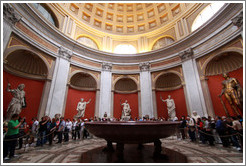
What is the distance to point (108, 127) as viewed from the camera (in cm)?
199

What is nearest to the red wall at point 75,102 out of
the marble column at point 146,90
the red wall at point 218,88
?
the marble column at point 146,90

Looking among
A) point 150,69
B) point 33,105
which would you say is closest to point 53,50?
point 33,105

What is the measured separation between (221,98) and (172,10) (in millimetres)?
10097

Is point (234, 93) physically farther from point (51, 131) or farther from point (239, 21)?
point (51, 131)

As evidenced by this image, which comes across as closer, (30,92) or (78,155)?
(78,155)

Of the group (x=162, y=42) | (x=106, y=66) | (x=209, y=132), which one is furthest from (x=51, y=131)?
(x=162, y=42)

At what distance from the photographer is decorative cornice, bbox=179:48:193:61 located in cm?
914

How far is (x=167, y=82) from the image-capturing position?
36.2 ft

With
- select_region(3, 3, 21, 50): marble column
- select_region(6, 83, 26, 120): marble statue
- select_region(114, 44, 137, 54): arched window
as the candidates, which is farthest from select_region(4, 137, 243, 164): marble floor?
select_region(114, 44, 137, 54): arched window

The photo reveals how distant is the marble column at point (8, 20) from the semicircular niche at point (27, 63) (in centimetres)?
121

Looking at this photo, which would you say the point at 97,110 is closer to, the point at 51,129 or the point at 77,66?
the point at 77,66

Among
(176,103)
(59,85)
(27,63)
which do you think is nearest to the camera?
(27,63)

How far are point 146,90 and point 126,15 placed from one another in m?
9.68

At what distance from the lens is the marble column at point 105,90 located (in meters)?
9.91
